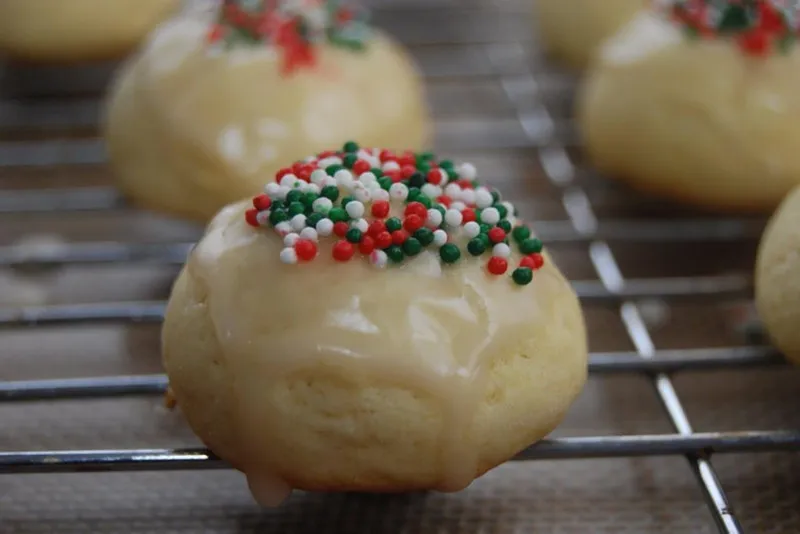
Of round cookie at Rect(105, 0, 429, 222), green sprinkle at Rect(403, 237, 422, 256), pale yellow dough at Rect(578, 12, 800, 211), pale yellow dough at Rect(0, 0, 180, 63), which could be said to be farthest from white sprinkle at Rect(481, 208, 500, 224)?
pale yellow dough at Rect(0, 0, 180, 63)

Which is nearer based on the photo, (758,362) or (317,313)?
(317,313)

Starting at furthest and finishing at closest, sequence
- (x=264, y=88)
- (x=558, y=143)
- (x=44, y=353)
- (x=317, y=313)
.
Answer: (x=558, y=143) < (x=264, y=88) < (x=44, y=353) < (x=317, y=313)

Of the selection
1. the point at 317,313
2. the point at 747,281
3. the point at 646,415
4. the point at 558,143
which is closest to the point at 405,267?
the point at 317,313

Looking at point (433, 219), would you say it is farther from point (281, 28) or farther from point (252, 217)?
point (281, 28)

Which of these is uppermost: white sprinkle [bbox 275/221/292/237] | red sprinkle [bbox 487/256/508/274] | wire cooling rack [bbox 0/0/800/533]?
white sprinkle [bbox 275/221/292/237]

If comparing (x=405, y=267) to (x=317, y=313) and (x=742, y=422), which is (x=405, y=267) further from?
(x=742, y=422)

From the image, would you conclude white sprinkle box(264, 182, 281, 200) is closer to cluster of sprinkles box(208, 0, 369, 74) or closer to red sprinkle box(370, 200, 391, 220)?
red sprinkle box(370, 200, 391, 220)

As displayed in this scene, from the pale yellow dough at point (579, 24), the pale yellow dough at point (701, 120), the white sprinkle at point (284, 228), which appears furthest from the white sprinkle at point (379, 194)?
the pale yellow dough at point (579, 24)
